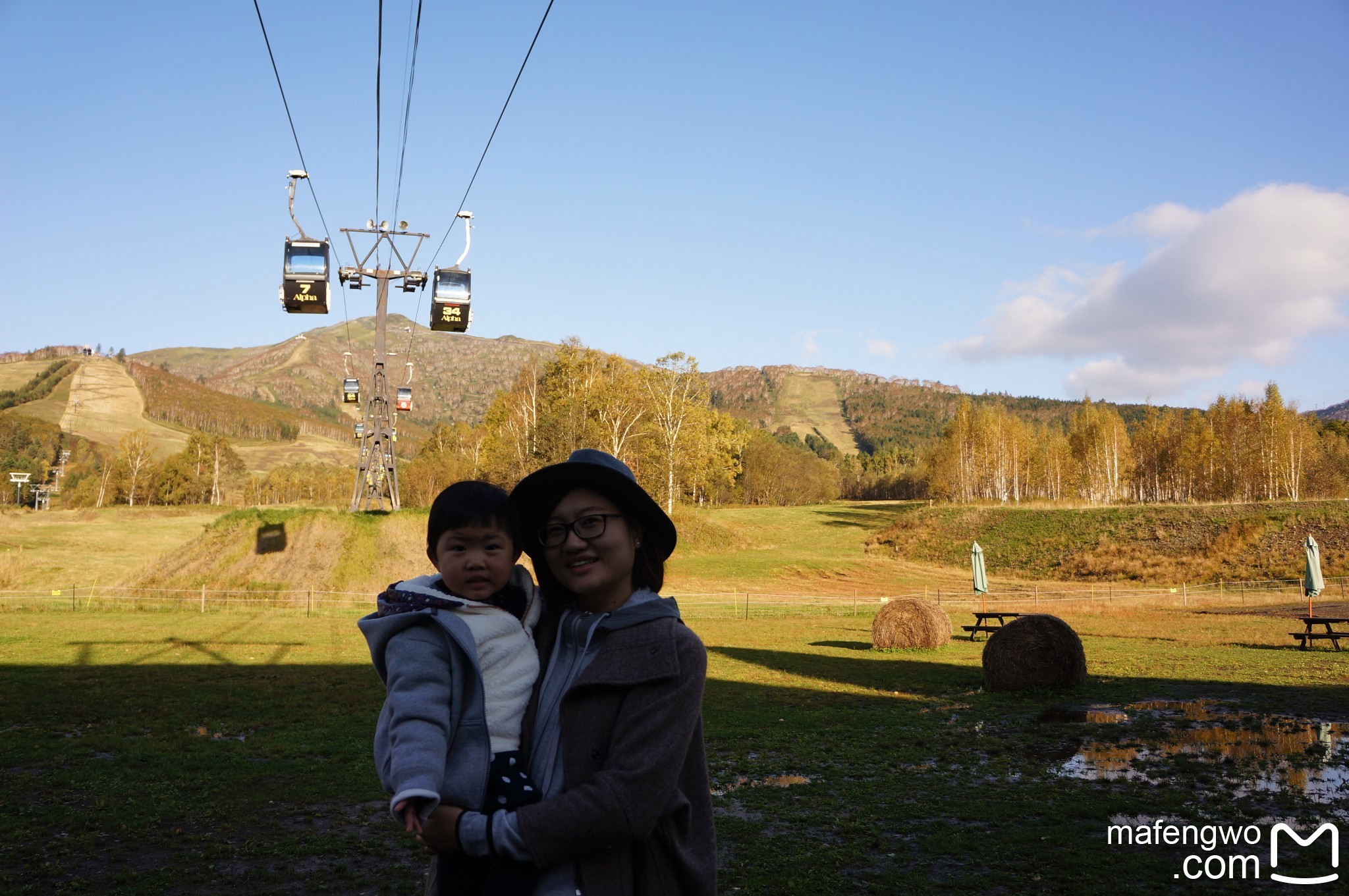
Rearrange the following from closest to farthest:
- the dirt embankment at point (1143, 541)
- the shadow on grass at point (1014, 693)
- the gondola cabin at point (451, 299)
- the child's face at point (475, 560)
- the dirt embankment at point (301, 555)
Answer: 1. the child's face at point (475, 560)
2. the shadow on grass at point (1014, 693)
3. the gondola cabin at point (451, 299)
4. the dirt embankment at point (301, 555)
5. the dirt embankment at point (1143, 541)

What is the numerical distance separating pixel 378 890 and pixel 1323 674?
58.2 ft

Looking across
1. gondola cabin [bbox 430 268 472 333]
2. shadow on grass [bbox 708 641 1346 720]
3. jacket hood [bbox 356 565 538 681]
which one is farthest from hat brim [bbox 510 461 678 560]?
gondola cabin [bbox 430 268 472 333]

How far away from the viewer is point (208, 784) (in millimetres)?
9336

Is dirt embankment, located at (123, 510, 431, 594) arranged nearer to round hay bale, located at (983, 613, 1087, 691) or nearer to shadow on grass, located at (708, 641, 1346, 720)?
shadow on grass, located at (708, 641, 1346, 720)

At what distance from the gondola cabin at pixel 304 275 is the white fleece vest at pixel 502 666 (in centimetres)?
1760

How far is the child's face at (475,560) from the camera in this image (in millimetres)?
2512

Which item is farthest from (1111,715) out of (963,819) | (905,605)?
(905,605)

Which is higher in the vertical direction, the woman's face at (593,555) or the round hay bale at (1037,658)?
the woman's face at (593,555)

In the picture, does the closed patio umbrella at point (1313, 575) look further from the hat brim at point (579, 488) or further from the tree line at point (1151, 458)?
the tree line at point (1151, 458)

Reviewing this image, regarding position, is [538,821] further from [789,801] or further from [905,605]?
[905,605]

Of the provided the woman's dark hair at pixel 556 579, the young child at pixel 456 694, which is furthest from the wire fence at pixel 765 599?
the young child at pixel 456 694

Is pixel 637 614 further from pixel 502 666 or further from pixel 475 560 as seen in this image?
pixel 475 560

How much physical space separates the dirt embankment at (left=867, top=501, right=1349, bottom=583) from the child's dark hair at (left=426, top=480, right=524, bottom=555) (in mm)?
53047

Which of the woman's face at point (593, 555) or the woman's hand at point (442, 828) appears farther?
the woman's face at point (593, 555)
